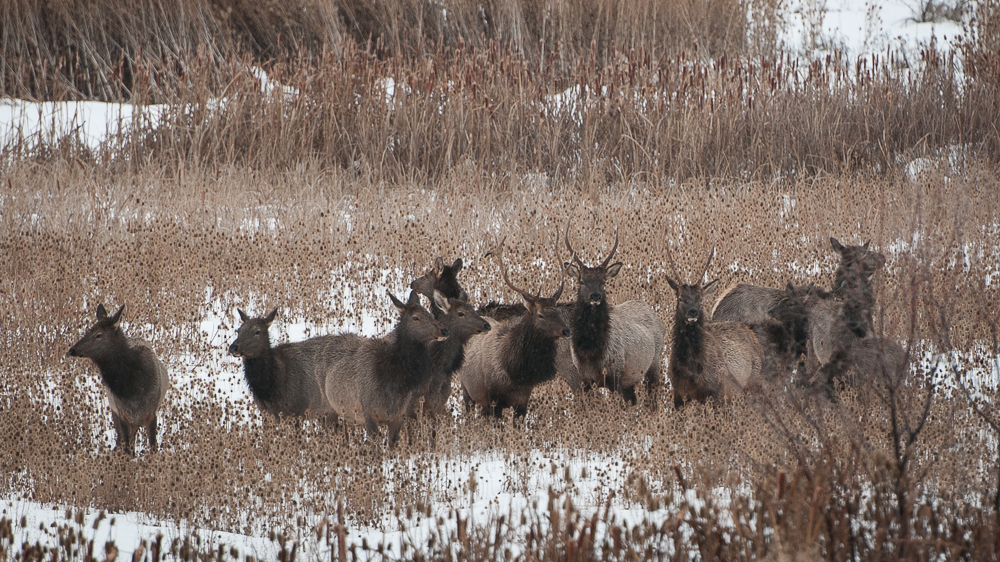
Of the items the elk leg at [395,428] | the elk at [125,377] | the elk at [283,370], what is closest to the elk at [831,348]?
the elk leg at [395,428]

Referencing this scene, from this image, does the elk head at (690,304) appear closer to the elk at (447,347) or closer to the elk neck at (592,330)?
the elk neck at (592,330)

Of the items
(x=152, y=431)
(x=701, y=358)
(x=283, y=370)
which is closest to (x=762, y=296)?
(x=701, y=358)

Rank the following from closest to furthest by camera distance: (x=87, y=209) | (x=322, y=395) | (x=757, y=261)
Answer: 1. (x=322, y=395)
2. (x=757, y=261)
3. (x=87, y=209)

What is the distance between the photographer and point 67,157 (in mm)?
13922

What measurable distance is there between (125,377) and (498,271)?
448cm

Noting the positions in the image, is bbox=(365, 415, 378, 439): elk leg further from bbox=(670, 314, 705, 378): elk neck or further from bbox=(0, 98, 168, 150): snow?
bbox=(0, 98, 168, 150): snow

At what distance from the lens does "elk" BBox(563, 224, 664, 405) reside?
741cm

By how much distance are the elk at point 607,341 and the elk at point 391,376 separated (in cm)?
115

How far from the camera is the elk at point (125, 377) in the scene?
6789 mm

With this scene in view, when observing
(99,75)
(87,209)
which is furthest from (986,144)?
(99,75)

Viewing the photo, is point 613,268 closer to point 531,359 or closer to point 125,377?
point 531,359

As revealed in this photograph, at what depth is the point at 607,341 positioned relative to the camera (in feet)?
24.7

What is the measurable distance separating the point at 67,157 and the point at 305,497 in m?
10.3

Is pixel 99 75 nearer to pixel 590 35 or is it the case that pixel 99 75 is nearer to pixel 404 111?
pixel 404 111
